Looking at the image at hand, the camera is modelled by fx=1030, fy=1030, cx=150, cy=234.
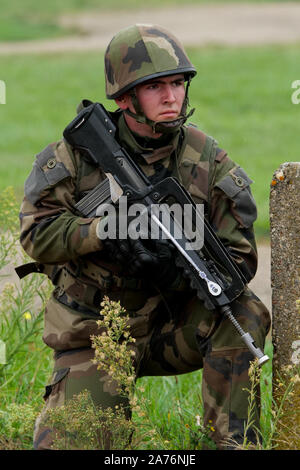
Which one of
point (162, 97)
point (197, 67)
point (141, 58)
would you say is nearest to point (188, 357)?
point (162, 97)

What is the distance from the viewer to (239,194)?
12.6 feet

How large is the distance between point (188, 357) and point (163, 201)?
63 centimetres

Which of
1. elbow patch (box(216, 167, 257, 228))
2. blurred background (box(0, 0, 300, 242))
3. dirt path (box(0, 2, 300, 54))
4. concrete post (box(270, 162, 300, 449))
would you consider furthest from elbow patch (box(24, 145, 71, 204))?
dirt path (box(0, 2, 300, 54))

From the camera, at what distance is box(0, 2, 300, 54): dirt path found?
62.2ft

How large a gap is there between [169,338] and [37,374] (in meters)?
1.05

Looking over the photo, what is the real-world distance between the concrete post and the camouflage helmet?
22.3 inches

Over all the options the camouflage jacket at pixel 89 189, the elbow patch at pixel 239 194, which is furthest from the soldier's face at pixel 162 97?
the elbow patch at pixel 239 194

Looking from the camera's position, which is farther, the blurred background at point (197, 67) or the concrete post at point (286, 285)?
the blurred background at point (197, 67)

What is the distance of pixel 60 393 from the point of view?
388 centimetres

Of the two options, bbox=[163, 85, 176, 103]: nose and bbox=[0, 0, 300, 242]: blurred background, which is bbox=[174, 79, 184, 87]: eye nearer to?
Answer: bbox=[163, 85, 176, 103]: nose

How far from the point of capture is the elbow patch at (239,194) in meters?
3.84

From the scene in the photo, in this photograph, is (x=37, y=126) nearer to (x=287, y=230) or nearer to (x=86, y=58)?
(x=86, y=58)

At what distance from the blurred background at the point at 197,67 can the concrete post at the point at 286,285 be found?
3.97 m

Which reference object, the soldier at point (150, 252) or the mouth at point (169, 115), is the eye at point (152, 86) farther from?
the mouth at point (169, 115)
